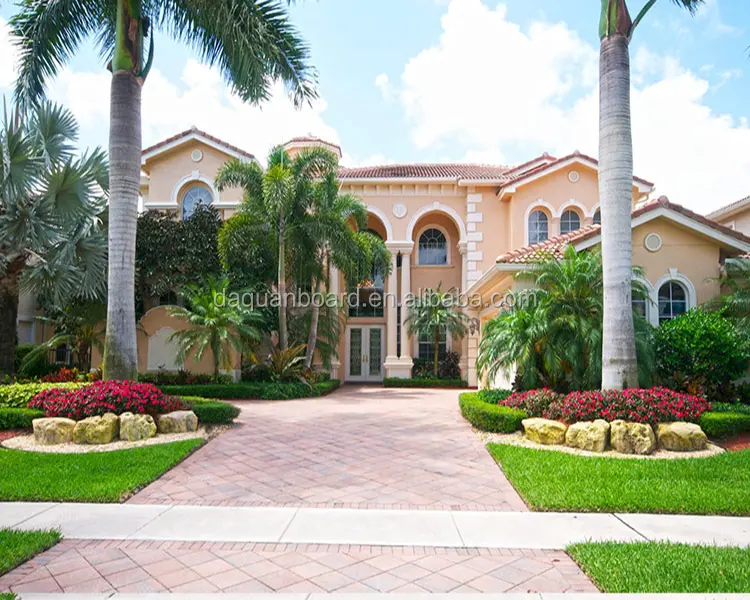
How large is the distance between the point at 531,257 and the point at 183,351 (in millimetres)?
10337

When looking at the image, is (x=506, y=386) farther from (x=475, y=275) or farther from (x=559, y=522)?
(x=559, y=522)

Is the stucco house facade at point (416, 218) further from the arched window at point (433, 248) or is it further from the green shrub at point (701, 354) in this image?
the green shrub at point (701, 354)

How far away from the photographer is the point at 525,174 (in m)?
20.4

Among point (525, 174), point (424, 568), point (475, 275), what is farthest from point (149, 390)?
point (525, 174)

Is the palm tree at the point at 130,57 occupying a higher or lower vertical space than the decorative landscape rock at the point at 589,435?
higher

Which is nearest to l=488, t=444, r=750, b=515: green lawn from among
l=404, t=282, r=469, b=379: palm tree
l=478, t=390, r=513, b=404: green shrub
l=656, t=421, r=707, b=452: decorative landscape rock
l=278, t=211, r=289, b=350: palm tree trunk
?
l=656, t=421, r=707, b=452: decorative landscape rock

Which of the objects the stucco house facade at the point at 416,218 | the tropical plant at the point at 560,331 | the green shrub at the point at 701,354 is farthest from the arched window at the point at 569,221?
the green shrub at the point at 701,354

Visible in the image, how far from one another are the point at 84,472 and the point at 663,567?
6.65 metres

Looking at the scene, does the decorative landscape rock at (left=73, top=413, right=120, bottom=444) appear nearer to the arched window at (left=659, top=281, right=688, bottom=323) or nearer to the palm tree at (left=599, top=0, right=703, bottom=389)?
the palm tree at (left=599, top=0, right=703, bottom=389)

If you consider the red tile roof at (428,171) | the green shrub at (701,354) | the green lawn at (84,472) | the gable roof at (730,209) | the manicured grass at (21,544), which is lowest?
the green lawn at (84,472)

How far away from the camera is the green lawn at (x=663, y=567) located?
150 inches

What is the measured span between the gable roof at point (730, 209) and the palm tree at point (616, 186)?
1347 centimetres

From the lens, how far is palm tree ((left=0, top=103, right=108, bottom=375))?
11930mm

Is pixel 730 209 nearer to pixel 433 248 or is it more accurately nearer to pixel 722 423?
pixel 433 248
